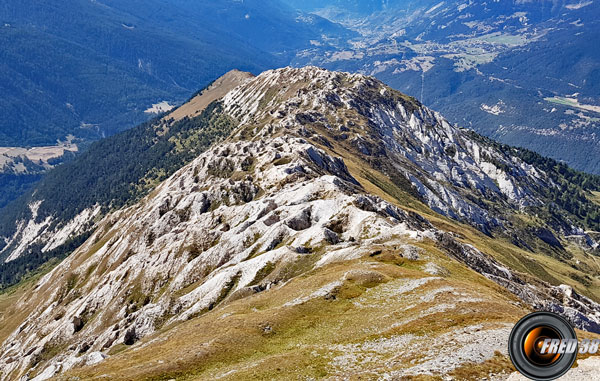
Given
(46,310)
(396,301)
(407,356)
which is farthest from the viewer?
(46,310)

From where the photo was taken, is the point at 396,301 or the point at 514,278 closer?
the point at 396,301

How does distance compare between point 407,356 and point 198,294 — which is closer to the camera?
point 407,356

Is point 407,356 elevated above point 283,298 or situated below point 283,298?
above

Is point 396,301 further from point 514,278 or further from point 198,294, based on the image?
point 514,278

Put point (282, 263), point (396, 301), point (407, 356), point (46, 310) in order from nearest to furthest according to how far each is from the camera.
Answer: point (407, 356) < point (396, 301) < point (282, 263) < point (46, 310)

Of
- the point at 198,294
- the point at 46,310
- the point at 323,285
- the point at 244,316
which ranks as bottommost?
the point at 46,310

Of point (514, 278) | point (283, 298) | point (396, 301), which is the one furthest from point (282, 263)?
point (514, 278)

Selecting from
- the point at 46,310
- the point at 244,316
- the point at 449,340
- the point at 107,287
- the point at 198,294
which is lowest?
the point at 46,310

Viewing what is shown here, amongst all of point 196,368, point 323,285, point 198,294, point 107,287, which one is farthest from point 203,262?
point 196,368

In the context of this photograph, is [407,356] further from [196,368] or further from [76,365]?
[76,365]
